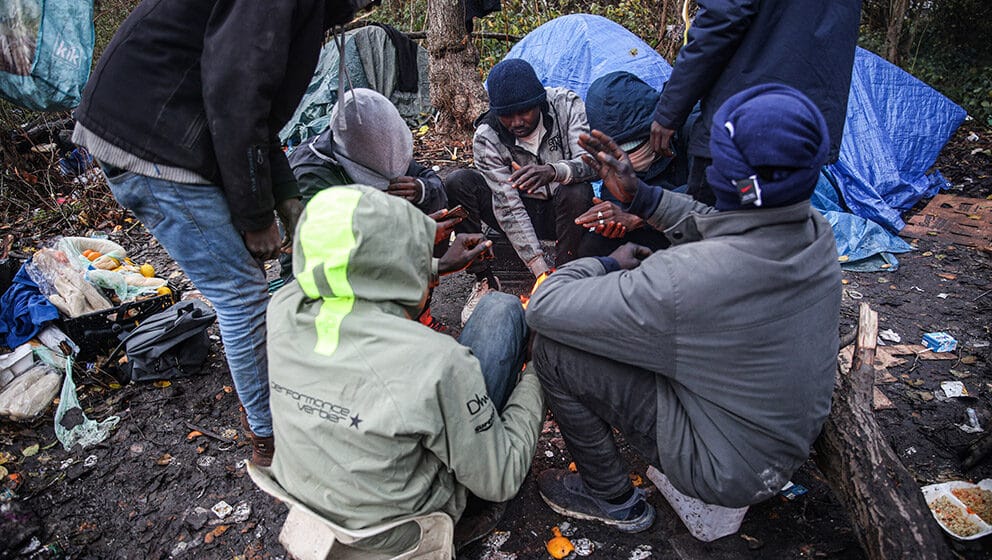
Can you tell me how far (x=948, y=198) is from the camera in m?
5.41

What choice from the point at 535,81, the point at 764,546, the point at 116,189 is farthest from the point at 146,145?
the point at 764,546

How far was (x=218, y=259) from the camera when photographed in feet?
7.30

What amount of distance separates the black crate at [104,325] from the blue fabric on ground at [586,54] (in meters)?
4.31

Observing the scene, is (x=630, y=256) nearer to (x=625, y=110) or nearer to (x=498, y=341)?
(x=498, y=341)

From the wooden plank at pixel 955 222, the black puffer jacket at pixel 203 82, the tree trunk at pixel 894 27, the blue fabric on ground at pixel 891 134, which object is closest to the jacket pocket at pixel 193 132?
the black puffer jacket at pixel 203 82

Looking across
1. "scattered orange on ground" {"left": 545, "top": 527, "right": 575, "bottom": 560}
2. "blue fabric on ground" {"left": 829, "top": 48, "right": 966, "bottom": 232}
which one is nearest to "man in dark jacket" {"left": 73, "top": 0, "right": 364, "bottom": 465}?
"scattered orange on ground" {"left": 545, "top": 527, "right": 575, "bottom": 560}

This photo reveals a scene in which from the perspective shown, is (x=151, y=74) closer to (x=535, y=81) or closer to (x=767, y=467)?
(x=535, y=81)

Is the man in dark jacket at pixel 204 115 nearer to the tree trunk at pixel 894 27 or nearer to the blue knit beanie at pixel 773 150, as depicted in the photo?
the blue knit beanie at pixel 773 150

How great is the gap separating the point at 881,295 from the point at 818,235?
3.03m

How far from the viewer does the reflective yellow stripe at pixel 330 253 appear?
155 cm

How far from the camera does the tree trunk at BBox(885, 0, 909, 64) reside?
7469 millimetres

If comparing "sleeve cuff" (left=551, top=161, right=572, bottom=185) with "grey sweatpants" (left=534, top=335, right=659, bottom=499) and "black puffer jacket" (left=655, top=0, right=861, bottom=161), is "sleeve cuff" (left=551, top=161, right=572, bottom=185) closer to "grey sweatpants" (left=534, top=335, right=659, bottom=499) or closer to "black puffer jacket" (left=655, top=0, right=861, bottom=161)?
"black puffer jacket" (left=655, top=0, right=861, bottom=161)

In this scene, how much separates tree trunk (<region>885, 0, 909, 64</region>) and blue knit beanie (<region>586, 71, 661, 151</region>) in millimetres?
6623

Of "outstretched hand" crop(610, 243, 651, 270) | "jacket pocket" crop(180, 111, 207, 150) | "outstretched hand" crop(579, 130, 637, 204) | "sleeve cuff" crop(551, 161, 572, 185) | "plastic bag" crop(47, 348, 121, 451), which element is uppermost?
"jacket pocket" crop(180, 111, 207, 150)
